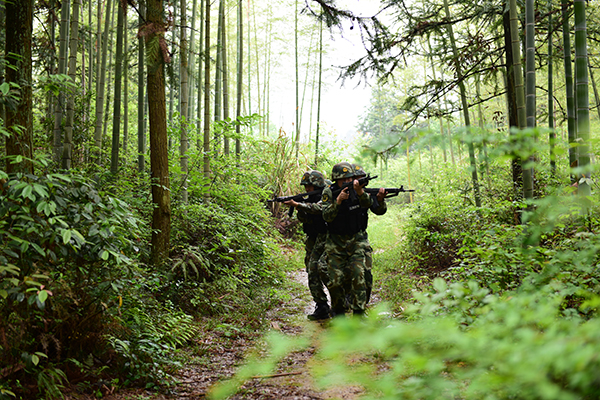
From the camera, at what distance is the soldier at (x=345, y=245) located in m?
4.70

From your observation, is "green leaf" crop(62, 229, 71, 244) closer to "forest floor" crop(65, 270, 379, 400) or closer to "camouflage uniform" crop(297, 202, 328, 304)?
"forest floor" crop(65, 270, 379, 400)

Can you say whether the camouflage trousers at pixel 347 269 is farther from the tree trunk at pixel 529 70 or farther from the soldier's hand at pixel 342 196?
the tree trunk at pixel 529 70

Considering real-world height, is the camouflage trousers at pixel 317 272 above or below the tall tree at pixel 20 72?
below

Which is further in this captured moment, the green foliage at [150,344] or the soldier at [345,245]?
the soldier at [345,245]

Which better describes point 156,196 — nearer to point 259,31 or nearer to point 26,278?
point 26,278

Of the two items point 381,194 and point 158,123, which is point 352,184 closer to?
point 381,194

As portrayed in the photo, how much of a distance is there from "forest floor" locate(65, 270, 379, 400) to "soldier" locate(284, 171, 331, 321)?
337 millimetres

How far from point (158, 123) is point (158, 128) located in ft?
0.18

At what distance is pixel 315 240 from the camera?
5.61m

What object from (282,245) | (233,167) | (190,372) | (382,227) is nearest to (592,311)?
(190,372)

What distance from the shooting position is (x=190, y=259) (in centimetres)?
493

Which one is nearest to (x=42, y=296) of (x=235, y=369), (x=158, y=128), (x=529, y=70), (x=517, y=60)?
(x=235, y=369)

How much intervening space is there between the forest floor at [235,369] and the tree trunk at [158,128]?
125 cm

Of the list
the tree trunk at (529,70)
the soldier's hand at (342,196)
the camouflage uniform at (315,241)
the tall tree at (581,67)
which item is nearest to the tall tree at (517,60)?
the tree trunk at (529,70)
